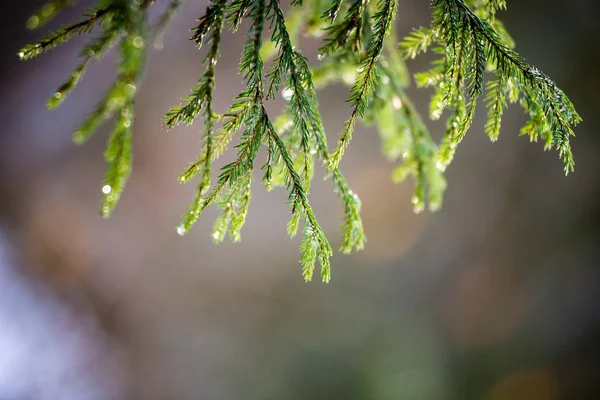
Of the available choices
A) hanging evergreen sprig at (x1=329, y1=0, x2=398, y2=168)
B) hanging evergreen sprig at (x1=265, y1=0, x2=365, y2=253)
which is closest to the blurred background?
hanging evergreen sprig at (x1=265, y1=0, x2=365, y2=253)

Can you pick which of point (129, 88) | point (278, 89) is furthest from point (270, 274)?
point (278, 89)

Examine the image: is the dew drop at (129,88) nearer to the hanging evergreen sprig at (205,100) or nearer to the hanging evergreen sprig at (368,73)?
the hanging evergreen sprig at (205,100)

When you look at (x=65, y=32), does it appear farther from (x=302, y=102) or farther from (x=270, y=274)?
(x=270, y=274)

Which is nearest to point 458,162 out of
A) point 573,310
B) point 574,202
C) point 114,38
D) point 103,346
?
point 574,202

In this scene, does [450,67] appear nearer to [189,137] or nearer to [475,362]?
[189,137]

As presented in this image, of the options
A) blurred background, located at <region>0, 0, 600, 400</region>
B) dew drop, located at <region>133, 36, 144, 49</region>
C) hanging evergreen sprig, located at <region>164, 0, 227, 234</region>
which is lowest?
hanging evergreen sprig, located at <region>164, 0, 227, 234</region>

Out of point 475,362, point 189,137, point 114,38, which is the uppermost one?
point 189,137

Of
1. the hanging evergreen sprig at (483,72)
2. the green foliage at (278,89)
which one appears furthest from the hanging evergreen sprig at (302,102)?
the hanging evergreen sprig at (483,72)

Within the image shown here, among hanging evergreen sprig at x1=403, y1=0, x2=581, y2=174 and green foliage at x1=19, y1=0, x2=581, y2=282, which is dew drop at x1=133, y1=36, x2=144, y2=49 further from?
hanging evergreen sprig at x1=403, y1=0, x2=581, y2=174
